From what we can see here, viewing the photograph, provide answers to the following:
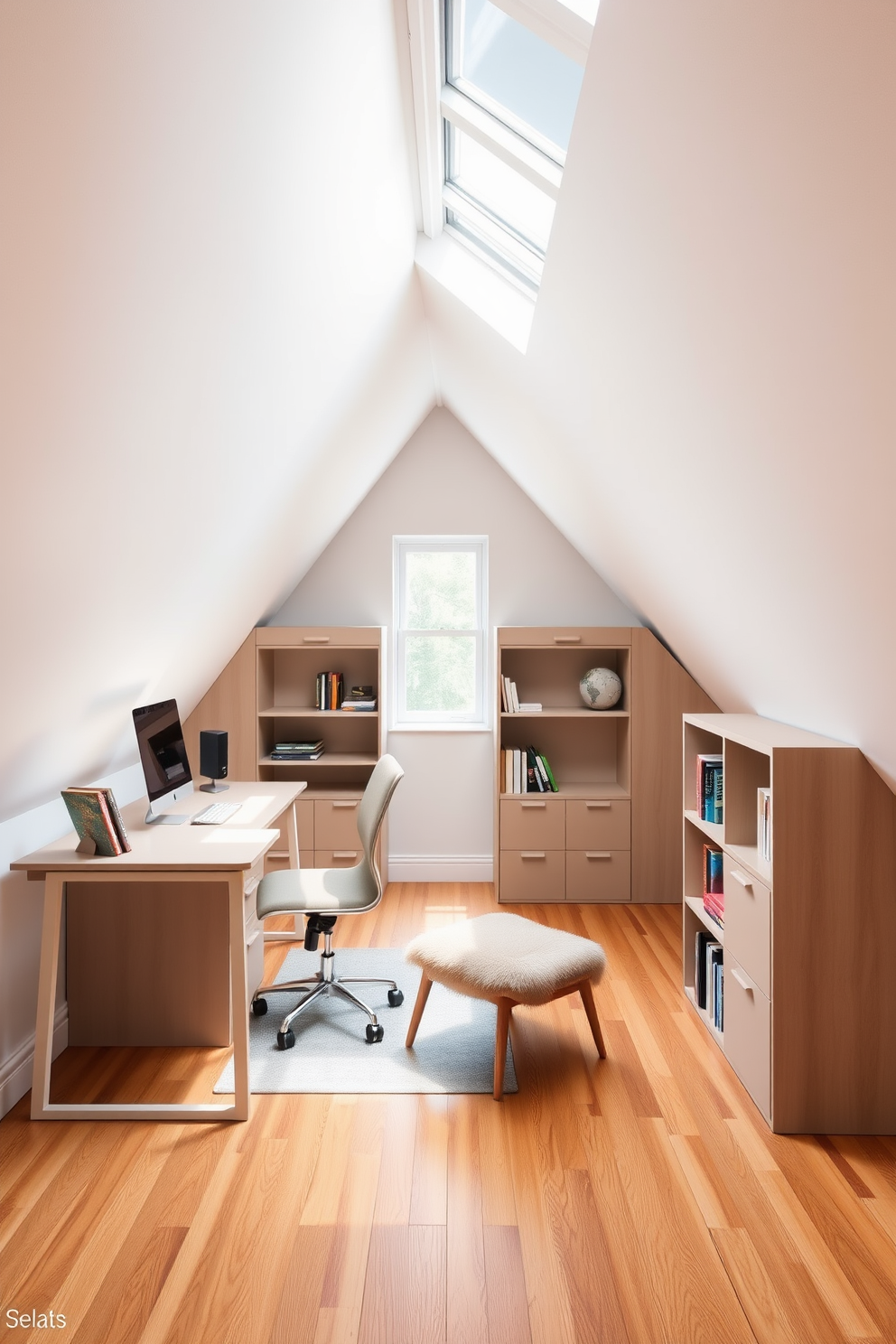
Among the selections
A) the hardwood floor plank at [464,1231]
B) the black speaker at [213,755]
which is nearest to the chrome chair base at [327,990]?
the hardwood floor plank at [464,1231]

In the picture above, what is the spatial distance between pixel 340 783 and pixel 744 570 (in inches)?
125

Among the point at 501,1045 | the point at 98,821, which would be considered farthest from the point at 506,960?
the point at 98,821

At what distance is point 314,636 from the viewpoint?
486 cm

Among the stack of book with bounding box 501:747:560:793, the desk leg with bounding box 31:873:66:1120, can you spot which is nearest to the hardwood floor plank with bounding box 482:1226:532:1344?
the desk leg with bounding box 31:873:66:1120

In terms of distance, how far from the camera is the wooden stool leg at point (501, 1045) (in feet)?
9.07

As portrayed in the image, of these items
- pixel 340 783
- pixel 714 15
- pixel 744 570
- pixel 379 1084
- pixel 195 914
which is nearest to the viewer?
pixel 714 15

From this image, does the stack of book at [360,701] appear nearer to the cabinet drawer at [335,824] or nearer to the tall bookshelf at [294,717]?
the tall bookshelf at [294,717]

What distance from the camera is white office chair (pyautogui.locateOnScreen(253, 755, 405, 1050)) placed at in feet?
10.4

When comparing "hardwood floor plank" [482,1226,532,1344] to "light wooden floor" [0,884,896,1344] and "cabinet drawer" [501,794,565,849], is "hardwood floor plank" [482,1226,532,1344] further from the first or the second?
"cabinet drawer" [501,794,565,849]

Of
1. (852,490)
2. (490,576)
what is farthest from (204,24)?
(490,576)

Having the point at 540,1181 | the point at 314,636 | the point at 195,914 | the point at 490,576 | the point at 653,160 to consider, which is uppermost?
the point at 653,160

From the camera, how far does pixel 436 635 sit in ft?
17.7

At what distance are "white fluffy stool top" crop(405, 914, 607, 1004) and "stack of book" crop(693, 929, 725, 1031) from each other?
0.54 meters

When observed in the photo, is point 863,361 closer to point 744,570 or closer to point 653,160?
point 653,160
